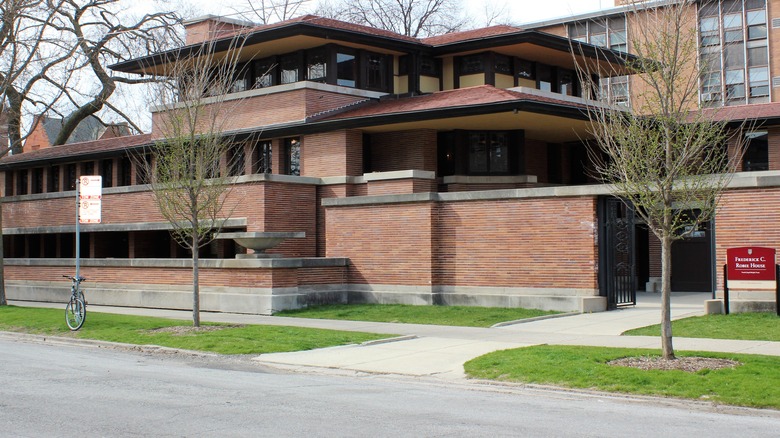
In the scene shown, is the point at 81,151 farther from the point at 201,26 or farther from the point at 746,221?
the point at 746,221

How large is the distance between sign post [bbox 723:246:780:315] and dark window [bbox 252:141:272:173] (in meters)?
17.7

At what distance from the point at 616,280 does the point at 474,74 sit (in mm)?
13180

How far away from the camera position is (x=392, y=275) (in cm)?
2561

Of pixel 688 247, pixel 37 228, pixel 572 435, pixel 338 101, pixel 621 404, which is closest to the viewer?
pixel 572 435

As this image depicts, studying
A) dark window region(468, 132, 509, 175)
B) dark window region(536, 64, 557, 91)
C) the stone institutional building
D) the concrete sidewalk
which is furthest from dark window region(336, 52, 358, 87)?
the concrete sidewalk

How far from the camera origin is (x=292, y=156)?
103ft

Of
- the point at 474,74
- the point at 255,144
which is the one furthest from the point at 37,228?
the point at 474,74

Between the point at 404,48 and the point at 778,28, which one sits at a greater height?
the point at 778,28

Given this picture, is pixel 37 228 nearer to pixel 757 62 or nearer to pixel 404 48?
pixel 404 48

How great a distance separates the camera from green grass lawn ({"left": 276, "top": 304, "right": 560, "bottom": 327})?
21.1m

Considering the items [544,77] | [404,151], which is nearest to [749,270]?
[404,151]

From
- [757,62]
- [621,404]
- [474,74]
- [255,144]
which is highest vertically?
[757,62]

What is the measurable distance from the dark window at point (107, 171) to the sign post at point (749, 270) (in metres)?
26.8

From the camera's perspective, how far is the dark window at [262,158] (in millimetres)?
32219
